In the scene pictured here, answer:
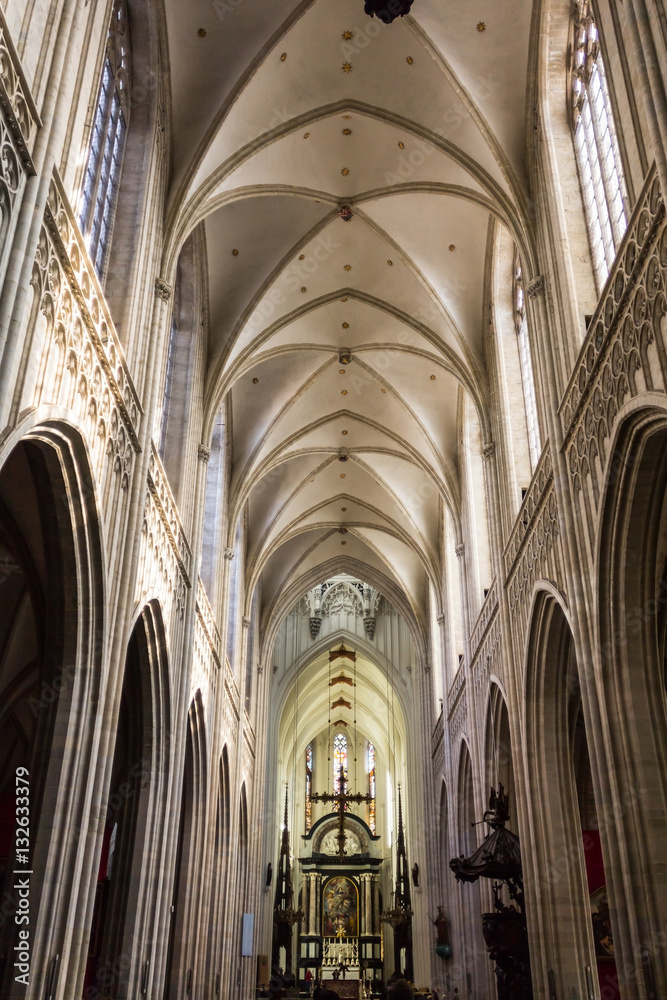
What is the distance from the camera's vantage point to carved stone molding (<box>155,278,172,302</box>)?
40.2ft

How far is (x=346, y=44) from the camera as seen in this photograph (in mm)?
13445

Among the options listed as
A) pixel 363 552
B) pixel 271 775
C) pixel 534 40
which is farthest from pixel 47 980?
pixel 271 775

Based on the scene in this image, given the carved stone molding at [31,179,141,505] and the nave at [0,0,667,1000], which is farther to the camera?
the nave at [0,0,667,1000]

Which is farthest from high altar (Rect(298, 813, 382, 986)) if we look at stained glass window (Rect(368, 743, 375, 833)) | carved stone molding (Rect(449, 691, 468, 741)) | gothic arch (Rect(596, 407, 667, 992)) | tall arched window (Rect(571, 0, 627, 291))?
tall arched window (Rect(571, 0, 627, 291))

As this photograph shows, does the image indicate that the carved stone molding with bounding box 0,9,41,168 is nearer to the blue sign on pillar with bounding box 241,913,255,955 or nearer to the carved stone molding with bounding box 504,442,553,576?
the carved stone molding with bounding box 504,442,553,576

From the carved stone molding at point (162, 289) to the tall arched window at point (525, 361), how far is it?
5837 millimetres

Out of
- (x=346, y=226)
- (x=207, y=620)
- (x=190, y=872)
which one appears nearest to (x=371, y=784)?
(x=190, y=872)

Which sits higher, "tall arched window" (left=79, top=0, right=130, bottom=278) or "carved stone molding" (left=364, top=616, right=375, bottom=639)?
"carved stone molding" (left=364, top=616, right=375, bottom=639)

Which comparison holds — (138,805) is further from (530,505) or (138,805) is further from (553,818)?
(530,505)

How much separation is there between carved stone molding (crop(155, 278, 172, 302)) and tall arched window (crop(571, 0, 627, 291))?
5.66m

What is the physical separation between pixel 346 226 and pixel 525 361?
4.32 metres

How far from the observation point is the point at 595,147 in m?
11.2

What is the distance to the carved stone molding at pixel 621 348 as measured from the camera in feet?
25.6

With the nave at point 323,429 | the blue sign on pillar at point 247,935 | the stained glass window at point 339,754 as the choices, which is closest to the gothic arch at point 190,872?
the nave at point 323,429
